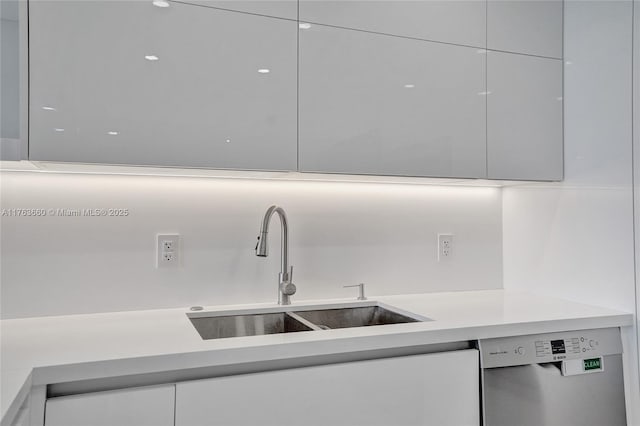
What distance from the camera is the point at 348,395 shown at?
1.25m

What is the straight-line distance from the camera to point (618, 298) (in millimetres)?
1606

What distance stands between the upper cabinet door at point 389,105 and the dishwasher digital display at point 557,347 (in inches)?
23.5

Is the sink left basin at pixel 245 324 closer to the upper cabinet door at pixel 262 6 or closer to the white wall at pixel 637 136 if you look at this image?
the upper cabinet door at pixel 262 6

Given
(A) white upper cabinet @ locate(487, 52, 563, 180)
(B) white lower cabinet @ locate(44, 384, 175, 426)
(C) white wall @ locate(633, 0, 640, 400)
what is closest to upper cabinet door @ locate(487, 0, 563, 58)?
(A) white upper cabinet @ locate(487, 52, 563, 180)

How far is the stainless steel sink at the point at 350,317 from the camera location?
173 centimetres

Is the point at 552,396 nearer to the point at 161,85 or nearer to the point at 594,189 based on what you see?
the point at 594,189

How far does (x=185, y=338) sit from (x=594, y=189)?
144 centimetres

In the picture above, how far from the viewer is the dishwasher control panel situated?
4.62ft

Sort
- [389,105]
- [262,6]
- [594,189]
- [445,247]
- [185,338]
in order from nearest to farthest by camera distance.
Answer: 1. [185,338]
2. [262,6]
3. [389,105]
4. [594,189]
5. [445,247]

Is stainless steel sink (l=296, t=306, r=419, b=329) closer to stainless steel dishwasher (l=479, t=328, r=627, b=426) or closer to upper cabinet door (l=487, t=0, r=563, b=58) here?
stainless steel dishwasher (l=479, t=328, r=627, b=426)

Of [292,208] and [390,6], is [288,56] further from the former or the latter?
[292,208]

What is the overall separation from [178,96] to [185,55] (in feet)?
0.39

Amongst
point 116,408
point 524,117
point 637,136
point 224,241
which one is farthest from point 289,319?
point 637,136

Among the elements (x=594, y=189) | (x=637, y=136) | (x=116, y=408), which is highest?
(x=637, y=136)
